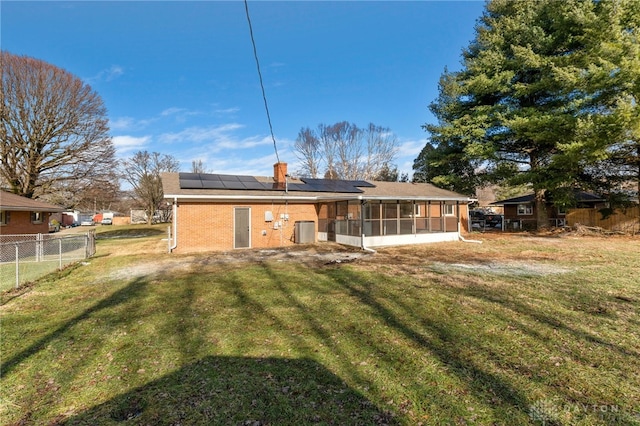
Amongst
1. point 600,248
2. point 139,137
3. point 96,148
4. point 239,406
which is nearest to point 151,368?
point 239,406

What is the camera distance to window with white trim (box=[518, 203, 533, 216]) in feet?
85.3

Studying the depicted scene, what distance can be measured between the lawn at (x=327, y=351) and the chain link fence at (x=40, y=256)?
2.12 metres

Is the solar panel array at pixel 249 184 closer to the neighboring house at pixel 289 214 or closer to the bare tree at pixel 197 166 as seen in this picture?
the neighboring house at pixel 289 214

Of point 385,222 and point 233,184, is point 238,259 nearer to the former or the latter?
point 233,184

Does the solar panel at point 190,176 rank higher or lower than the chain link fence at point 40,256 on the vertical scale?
higher

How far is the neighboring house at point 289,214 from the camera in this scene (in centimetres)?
1254

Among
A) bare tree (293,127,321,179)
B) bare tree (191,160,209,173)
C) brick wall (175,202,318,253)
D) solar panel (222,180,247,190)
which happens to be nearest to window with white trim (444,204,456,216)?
brick wall (175,202,318,253)

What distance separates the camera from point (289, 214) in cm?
1449

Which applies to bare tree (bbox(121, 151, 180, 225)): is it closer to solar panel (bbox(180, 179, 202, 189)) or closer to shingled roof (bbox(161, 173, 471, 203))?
shingled roof (bbox(161, 173, 471, 203))

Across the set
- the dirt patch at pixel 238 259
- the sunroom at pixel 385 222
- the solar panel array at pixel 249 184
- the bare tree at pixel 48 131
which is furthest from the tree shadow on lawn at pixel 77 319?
the bare tree at pixel 48 131

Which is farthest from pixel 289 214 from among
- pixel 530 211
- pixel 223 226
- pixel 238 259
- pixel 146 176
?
pixel 146 176

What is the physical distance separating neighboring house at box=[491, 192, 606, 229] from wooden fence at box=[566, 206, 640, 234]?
85.4 inches

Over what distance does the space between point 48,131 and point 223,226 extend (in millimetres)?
14649

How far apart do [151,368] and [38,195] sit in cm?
2277
